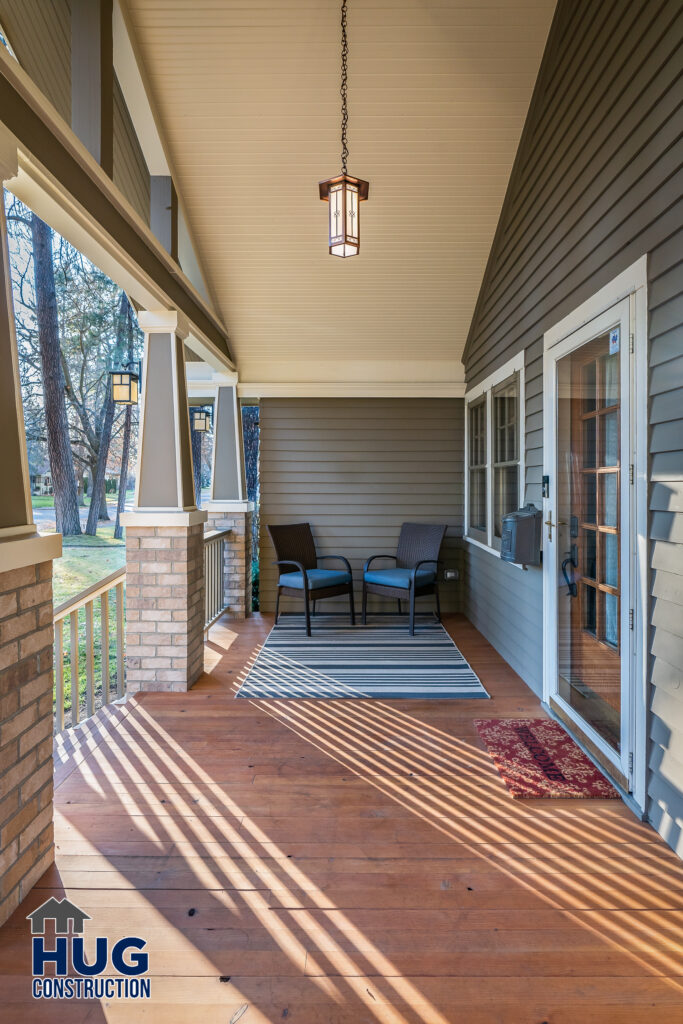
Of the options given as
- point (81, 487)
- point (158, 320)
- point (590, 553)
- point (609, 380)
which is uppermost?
point (158, 320)

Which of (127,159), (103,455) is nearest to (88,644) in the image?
(127,159)

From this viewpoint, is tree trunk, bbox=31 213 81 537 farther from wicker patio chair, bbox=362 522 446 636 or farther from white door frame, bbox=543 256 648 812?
white door frame, bbox=543 256 648 812

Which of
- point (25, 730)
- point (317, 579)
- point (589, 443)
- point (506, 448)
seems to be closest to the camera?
point (25, 730)

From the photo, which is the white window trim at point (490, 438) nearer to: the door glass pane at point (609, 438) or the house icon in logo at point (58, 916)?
the door glass pane at point (609, 438)

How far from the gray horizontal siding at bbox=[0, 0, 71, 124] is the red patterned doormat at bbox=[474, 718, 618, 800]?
4.07 meters

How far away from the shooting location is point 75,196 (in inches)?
90.1

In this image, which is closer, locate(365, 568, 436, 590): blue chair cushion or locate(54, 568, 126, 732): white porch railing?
locate(54, 568, 126, 732): white porch railing

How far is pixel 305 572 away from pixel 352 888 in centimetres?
336

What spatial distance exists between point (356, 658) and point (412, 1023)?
3.10m

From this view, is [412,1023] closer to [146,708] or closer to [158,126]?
[146,708]

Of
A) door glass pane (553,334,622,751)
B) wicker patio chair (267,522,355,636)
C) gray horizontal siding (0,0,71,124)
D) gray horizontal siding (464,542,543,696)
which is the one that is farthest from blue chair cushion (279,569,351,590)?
gray horizontal siding (0,0,71,124)

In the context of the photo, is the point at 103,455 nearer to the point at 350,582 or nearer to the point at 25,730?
the point at 350,582

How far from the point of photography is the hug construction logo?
152cm

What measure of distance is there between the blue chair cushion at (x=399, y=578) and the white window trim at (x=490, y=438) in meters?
0.54
